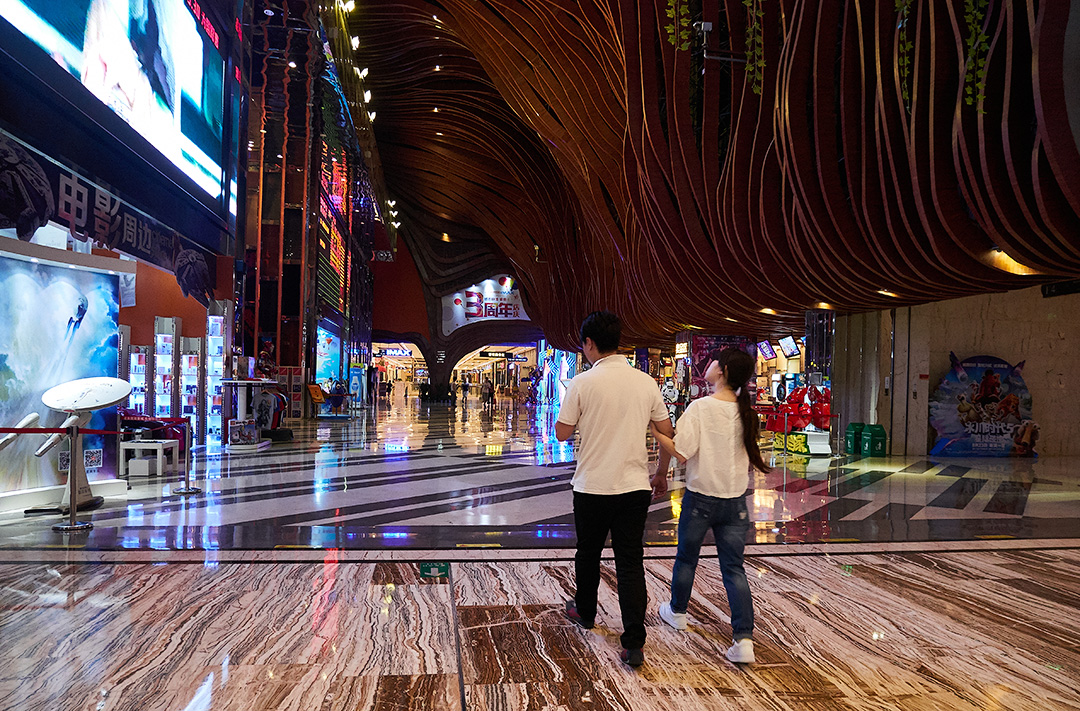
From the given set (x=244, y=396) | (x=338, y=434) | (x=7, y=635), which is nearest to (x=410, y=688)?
(x=7, y=635)

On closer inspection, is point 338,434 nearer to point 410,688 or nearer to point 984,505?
point 984,505

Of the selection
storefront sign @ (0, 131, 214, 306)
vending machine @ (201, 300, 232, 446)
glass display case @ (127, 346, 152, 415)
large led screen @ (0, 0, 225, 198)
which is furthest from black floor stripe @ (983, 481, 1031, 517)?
vending machine @ (201, 300, 232, 446)

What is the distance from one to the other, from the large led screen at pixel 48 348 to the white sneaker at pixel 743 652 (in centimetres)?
544

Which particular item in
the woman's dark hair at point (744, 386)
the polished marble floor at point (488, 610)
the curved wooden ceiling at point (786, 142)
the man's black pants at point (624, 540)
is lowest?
the polished marble floor at point (488, 610)

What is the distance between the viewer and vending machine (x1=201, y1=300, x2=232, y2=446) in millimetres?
11617

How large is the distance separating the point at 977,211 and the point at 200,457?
9167mm

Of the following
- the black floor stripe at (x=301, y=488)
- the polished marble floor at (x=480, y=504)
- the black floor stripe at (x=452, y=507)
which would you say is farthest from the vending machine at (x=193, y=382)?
the black floor stripe at (x=452, y=507)

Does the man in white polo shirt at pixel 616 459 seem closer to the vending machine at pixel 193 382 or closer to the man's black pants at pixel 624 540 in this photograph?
the man's black pants at pixel 624 540

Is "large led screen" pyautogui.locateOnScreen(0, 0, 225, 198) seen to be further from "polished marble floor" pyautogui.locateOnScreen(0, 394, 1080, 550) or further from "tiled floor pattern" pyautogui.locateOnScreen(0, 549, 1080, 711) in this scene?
"tiled floor pattern" pyautogui.locateOnScreen(0, 549, 1080, 711)

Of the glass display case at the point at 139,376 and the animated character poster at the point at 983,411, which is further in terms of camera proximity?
the animated character poster at the point at 983,411

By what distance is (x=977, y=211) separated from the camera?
679 cm

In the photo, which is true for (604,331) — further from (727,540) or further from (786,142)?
(786,142)

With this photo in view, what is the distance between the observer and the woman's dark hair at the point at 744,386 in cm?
299

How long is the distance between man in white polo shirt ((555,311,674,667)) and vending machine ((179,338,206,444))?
946 cm
